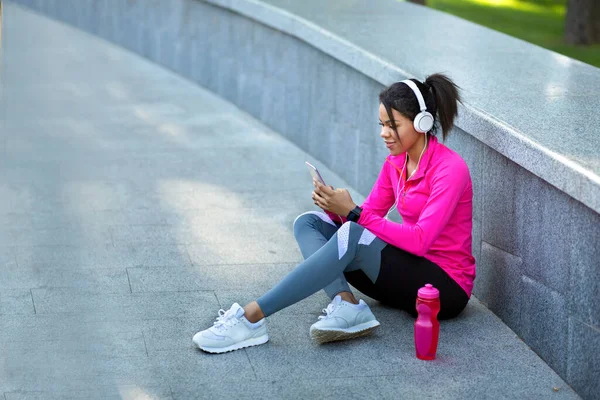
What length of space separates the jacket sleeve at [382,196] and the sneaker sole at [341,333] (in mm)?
643

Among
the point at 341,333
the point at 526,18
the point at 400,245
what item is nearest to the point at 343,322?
the point at 341,333

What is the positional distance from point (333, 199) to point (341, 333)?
62 cm

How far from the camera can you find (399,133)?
4.88 meters

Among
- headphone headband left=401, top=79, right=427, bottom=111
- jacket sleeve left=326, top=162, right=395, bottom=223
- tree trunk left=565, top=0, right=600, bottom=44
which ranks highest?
headphone headband left=401, top=79, right=427, bottom=111

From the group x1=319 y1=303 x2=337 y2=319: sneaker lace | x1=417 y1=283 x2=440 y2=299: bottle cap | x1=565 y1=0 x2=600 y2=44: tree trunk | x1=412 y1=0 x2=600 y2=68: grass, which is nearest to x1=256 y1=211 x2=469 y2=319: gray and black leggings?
x1=319 y1=303 x2=337 y2=319: sneaker lace

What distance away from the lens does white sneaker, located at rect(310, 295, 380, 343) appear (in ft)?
15.7

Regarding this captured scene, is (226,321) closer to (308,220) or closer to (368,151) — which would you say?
(308,220)

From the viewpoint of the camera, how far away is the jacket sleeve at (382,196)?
5.25 meters

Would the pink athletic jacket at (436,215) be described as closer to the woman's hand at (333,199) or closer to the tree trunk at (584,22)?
the woman's hand at (333,199)

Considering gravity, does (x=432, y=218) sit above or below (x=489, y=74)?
below

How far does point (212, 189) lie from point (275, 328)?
2718mm

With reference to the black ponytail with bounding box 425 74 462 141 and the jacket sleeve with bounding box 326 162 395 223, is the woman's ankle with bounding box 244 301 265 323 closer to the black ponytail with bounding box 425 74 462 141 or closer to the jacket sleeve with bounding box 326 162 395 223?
the jacket sleeve with bounding box 326 162 395 223

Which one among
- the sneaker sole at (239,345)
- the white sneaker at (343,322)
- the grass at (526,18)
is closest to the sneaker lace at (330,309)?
the white sneaker at (343,322)

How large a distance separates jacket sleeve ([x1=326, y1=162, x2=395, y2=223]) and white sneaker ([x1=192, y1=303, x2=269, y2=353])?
2.65 ft
